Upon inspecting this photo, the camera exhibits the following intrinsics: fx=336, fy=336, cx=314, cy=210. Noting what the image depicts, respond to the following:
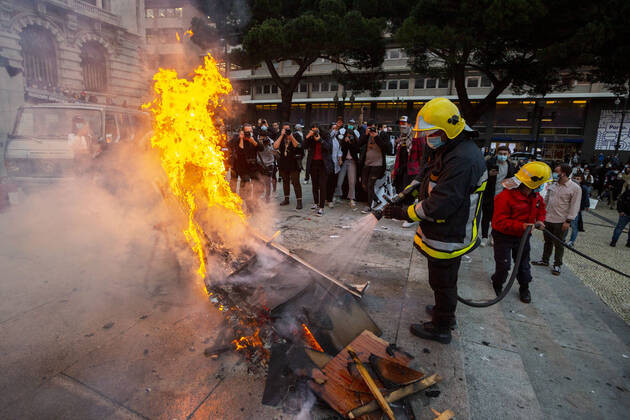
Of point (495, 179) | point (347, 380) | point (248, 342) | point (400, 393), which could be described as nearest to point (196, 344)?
point (248, 342)

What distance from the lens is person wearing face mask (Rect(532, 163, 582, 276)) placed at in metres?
5.26

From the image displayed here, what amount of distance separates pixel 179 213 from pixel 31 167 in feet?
18.5

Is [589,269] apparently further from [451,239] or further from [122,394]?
[122,394]

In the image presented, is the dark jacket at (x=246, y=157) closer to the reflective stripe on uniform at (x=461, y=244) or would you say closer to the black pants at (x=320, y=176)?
the black pants at (x=320, y=176)

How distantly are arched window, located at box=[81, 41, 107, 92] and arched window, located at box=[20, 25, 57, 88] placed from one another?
2138 mm

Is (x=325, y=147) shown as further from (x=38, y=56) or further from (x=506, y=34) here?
(x=38, y=56)

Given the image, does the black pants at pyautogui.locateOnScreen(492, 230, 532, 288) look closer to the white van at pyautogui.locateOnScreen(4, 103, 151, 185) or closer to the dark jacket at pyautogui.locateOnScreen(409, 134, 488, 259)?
the dark jacket at pyautogui.locateOnScreen(409, 134, 488, 259)

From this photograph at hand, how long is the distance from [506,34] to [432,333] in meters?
14.7

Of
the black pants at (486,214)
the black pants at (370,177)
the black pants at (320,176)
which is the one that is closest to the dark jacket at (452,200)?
the black pants at (486,214)

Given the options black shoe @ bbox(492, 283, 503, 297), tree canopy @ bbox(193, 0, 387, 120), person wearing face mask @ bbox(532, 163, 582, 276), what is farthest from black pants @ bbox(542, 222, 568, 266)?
tree canopy @ bbox(193, 0, 387, 120)

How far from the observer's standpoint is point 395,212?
3225 millimetres

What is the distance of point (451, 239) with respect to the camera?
2.89m

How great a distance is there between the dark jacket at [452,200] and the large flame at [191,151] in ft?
6.96

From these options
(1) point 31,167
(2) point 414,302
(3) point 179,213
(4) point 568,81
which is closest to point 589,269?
(2) point 414,302
